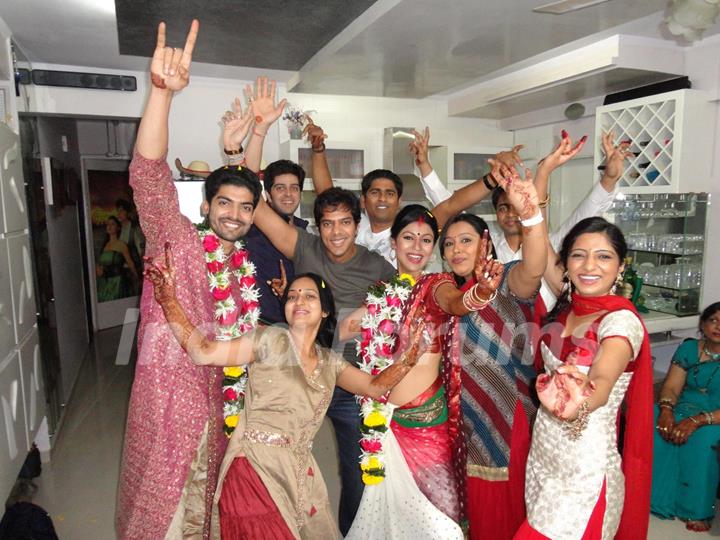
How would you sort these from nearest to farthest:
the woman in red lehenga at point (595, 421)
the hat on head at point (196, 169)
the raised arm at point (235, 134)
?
1. the woman in red lehenga at point (595, 421)
2. the raised arm at point (235, 134)
3. the hat on head at point (196, 169)

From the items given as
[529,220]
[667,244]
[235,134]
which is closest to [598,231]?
[529,220]

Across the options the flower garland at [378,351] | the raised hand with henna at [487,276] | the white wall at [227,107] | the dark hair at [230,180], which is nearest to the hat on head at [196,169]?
the white wall at [227,107]

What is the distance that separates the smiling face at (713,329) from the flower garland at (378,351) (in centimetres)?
189

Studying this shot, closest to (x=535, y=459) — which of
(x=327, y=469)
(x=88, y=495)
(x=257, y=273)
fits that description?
(x=257, y=273)

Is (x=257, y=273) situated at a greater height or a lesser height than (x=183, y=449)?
greater

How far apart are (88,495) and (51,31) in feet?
9.43

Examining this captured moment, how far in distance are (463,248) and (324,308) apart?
1.76ft

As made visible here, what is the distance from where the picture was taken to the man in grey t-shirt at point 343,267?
6.96 feet

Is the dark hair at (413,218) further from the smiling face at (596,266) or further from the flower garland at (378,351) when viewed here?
the smiling face at (596,266)

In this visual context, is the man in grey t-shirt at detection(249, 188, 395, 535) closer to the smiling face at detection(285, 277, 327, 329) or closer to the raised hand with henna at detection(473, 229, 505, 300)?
the smiling face at detection(285, 277, 327, 329)

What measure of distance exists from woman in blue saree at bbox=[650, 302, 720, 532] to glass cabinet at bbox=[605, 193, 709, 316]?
3.60 feet

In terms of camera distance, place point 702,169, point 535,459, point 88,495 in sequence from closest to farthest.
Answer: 1. point 535,459
2. point 88,495
3. point 702,169

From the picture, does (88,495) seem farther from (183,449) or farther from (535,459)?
(535,459)

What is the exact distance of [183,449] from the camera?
6.01 feet
